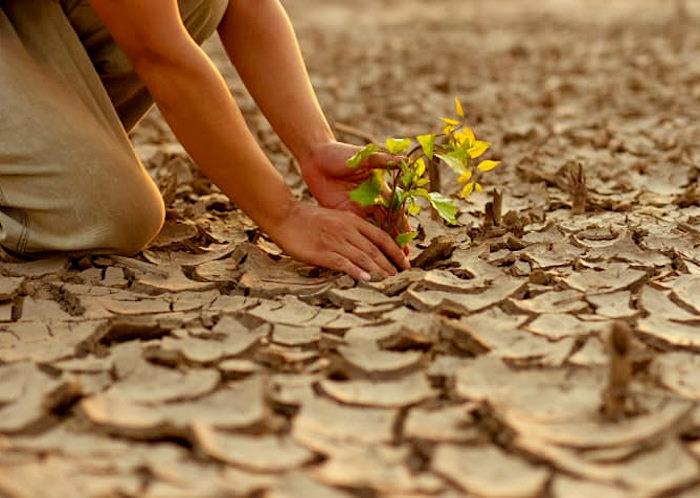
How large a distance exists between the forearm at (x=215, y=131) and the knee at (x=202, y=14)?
36 centimetres

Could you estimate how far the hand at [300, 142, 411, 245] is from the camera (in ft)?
6.13

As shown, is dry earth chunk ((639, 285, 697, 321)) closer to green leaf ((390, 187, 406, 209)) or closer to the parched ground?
the parched ground

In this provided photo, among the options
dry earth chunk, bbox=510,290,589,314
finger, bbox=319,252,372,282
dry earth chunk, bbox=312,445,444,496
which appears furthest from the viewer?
finger, bbox=319,252,372,282

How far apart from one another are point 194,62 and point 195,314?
416 millimetres

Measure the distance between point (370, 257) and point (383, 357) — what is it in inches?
13.3

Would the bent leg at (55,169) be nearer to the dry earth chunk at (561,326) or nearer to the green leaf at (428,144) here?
the green leaf at (428,144)

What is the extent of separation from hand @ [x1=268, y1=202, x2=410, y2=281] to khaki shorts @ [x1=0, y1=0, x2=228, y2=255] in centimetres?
30

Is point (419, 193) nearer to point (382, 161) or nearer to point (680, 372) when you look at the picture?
point (382, 161)

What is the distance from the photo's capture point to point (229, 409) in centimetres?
129

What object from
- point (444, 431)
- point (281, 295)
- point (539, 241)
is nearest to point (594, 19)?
point (539, 241)

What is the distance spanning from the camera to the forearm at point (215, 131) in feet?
5.47

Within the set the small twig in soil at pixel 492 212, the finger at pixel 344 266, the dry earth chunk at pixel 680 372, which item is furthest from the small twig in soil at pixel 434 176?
the dry earth chunk at pixel 680 372

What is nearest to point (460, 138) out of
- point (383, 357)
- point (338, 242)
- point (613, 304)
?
point (338, 242)

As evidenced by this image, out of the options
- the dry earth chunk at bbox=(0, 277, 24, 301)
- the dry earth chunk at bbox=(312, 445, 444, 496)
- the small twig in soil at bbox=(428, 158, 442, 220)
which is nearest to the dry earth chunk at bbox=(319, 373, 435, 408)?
the dry earth chunk at bbox=(312, 445, 444, 496)
